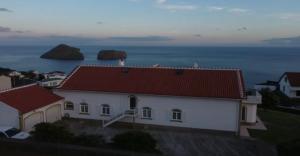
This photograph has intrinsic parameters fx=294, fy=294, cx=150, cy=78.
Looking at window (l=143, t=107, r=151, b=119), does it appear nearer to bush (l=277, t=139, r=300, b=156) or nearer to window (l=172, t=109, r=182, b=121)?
window (l=172, t=109, r=182, b=121)

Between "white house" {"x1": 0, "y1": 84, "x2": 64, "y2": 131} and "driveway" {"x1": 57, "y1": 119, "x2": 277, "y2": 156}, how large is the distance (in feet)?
8.10

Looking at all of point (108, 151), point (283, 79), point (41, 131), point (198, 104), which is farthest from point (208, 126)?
point (283, 79)

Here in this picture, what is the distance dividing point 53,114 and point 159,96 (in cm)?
997

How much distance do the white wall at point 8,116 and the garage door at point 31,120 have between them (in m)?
0.70

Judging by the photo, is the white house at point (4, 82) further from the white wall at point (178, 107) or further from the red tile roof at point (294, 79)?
the red tile roof at point (294, 79)

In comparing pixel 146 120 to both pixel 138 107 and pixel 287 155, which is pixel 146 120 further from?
pixel 287 155

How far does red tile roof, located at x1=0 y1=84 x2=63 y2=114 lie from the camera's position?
23208 mm

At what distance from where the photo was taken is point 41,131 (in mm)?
17594

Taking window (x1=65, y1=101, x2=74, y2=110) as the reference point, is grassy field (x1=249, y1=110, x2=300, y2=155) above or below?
below

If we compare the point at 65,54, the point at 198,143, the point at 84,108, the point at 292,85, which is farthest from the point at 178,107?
the point at 65,54

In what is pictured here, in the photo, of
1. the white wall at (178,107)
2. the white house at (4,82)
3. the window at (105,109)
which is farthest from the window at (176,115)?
the white house at (4,82)

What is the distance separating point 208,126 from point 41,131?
13.1m

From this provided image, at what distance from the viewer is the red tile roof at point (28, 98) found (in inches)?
914

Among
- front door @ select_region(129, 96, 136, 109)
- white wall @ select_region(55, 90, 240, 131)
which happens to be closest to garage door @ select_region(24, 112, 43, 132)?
white wall @ select_region(55, 90, 240, 131)
